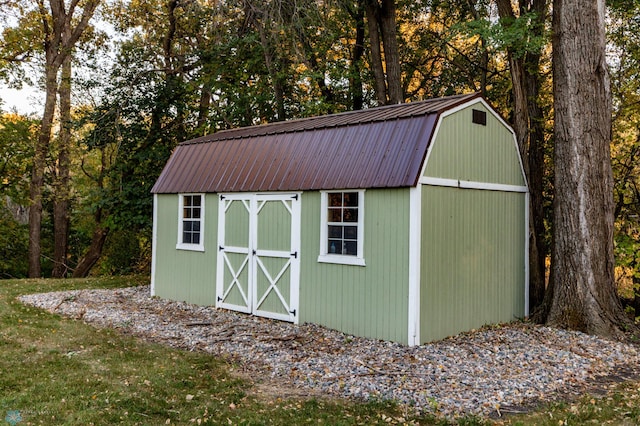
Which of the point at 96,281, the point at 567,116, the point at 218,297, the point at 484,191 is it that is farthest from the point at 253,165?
the point at 96,281

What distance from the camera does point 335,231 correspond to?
812 cm

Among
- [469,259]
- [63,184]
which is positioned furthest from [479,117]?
[63,184]

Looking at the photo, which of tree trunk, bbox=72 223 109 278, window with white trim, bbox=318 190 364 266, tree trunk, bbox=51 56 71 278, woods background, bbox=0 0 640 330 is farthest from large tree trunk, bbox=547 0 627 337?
tree trunk, bbox=72 223 109 278

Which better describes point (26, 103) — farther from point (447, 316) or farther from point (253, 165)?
point (447, 316)

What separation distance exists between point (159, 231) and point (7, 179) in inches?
391

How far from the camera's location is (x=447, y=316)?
7539 mm

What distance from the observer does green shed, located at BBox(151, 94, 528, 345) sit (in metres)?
7.25

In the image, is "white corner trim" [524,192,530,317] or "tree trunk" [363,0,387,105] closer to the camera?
"white corner trim" [524,192,530,317]

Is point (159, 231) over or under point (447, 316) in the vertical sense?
over

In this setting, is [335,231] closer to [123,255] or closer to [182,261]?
[182,261]

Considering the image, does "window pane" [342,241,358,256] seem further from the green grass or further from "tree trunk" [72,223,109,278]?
"tree trunk" [72,223,109,278]

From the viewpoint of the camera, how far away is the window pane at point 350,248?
310 inches

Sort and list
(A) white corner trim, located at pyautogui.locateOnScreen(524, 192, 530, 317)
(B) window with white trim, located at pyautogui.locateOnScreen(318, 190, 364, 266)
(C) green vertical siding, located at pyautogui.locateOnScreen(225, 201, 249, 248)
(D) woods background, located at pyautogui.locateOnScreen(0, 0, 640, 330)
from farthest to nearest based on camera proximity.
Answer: (D) woods background, located at pyautogui.locateOnScreen(0, 0, 640, 330) → (C) green vertical siding, located at pyautogui.locateOnScreen(225, 201, 249, 248) → (A) white corner trim, located at pyautogui.locateOnScreen(524, 192, 530, 317) → (B) window with white trim, located at pyautogui.locateOnScreen(318, 190, 364, 266)

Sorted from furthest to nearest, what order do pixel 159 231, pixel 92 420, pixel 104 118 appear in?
1. pixel 104 118
2. pixel 159 231
3. pixel 92 420
